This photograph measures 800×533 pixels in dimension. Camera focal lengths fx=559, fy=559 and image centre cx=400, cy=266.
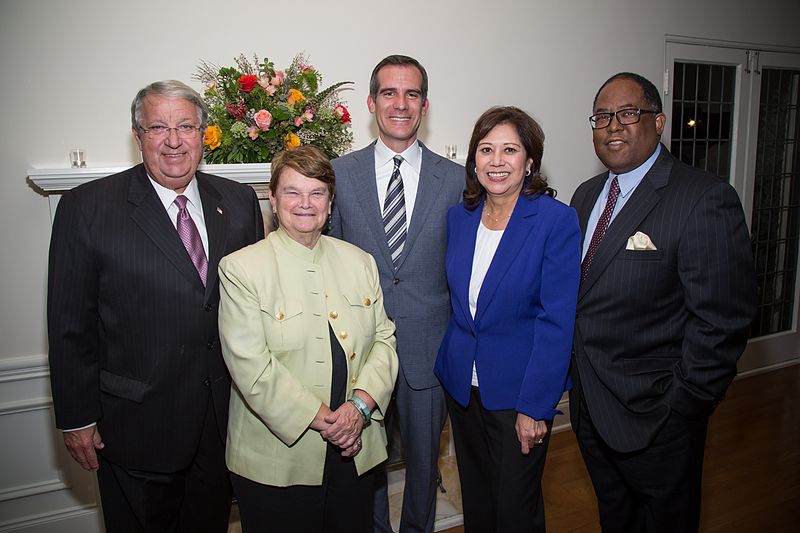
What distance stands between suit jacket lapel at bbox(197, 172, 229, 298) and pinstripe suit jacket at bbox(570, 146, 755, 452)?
4.30 ft

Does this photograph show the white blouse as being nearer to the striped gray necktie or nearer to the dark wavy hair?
the dark wavy hair

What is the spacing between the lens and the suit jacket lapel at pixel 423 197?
2.25 meters

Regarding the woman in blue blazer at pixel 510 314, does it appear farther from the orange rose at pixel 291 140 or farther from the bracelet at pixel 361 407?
the orange rose at pixel 291 140

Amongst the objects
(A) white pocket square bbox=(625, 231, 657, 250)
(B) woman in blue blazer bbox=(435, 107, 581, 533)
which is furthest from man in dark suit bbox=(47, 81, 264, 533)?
(A) white pocket square bbox=(625, 231, 657, 250)

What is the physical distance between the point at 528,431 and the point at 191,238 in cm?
134

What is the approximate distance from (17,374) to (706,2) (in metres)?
5.29

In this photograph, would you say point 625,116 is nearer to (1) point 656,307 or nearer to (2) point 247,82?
(1) point 656,307

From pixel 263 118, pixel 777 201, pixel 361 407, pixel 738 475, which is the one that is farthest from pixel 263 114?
pixel 777 201

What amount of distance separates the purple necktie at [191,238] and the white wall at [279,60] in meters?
1.07

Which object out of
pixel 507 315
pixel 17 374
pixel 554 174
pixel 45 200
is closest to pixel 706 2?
pixel 554 174

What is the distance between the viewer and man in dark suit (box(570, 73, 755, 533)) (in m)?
1.85

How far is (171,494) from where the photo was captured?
2020 mm

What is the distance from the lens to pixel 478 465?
7.02 feet

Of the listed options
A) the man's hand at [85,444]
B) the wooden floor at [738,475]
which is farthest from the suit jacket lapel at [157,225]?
the wooden floor at [738,475]
